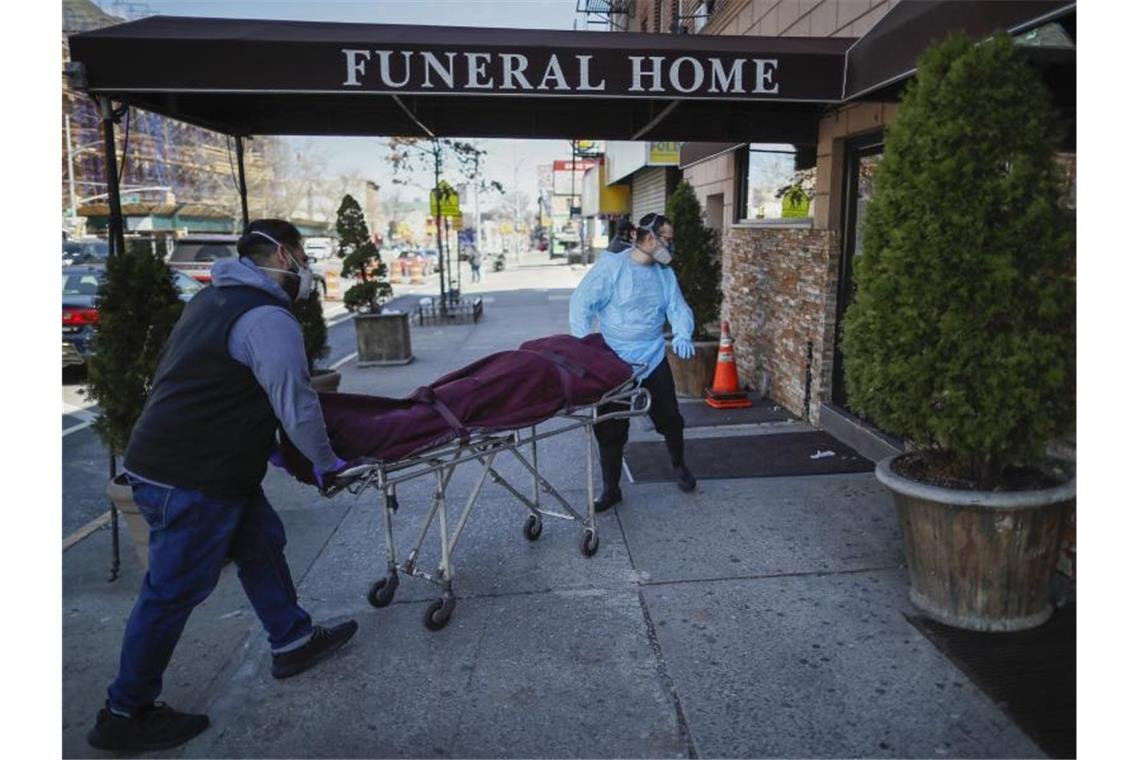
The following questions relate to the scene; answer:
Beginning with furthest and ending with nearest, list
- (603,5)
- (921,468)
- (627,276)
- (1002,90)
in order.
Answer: (603,5) < (627,276) < (921,468) < (1002,90)

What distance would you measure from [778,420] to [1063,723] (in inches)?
198

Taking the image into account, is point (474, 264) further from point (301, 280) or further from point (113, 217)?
point (301, 280)

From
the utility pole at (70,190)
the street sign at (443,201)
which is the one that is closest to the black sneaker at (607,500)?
the street sign at (443,201)

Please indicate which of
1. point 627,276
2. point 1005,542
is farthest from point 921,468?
point 627,276

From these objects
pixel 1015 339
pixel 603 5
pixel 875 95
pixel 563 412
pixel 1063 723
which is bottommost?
pixel 1063 723

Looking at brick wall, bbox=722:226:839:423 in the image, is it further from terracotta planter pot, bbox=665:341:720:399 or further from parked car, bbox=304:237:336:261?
parked car, bbox=304:237:336:261

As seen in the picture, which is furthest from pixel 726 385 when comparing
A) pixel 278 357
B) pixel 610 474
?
pixel 278 357

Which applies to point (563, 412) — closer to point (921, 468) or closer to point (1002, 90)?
point (921, 468)

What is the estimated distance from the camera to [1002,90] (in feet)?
10.8

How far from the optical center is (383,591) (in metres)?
4.16

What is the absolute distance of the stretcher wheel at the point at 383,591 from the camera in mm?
4160

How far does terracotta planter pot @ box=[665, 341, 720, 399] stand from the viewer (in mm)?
9023

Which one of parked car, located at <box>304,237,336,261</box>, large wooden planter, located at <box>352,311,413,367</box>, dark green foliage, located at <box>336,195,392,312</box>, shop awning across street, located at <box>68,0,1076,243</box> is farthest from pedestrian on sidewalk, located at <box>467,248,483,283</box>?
shop awning across street, located at <box>68,0,1076,243</box>

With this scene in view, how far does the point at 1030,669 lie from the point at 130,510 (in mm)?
4429
